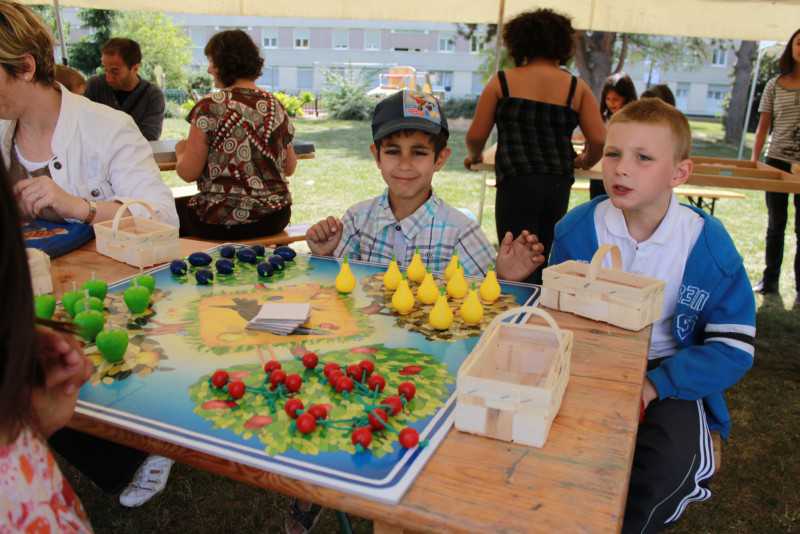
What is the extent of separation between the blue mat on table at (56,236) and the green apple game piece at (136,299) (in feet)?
2.07

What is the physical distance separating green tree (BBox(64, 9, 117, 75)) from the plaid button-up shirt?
64.3ft

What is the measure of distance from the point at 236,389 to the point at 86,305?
0.54 meters

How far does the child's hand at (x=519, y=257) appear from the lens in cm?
195

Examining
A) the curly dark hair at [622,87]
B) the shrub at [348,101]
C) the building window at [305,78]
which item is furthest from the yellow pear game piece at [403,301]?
the building window at [305,78]

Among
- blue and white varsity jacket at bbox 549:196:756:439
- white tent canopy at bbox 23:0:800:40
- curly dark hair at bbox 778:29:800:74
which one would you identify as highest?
white tent canopy at bbox 23:0:800:40

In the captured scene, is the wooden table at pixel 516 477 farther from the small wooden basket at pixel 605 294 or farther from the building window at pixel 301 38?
the building window at pixel 301 38

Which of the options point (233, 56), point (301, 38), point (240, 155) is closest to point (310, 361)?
point (240, 155)

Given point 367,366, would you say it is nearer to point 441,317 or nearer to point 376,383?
point 376,383

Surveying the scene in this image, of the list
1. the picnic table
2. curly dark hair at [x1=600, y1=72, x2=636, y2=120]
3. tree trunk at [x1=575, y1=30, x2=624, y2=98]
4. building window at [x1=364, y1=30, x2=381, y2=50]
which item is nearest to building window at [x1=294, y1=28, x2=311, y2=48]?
building window at [x1=364, y1=30, x2=381, y2=50]

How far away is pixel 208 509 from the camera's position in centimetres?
245

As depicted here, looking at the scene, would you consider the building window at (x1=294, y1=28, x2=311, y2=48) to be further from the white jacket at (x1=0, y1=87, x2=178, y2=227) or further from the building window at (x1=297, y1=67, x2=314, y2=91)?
the white jacket at (x1=0, y1=87, x2=178, y2=227)

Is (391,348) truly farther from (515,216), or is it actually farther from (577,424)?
(515,216)

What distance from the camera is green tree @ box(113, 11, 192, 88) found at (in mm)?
21453

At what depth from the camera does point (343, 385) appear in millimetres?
1144
